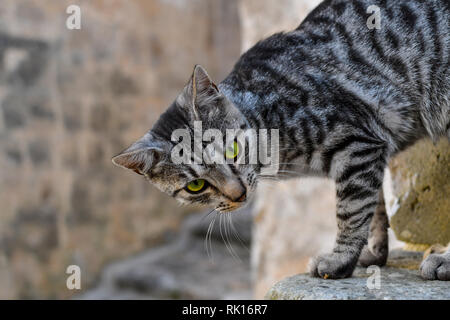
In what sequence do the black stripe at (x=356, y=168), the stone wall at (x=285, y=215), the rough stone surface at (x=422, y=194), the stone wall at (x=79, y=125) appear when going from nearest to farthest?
1. the black stripe at (x=356, y=168)
2. the rough stone surface at (x=422, y=194)
3. the stone wall at (x=285, y=215)
4. the stone wall at (x=79, y=125)

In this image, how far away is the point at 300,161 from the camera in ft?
6.63

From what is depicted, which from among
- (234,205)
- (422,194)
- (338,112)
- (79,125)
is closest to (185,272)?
(79,125)

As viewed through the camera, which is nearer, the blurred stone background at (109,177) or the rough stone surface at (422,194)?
the rough stone surface at (422,194)

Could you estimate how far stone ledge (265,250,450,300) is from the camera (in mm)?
1651

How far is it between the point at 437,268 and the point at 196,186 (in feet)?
2.99

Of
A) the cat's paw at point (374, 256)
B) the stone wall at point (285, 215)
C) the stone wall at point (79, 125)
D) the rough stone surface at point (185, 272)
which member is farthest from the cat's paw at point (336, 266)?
the stone wall at point (79, 125)

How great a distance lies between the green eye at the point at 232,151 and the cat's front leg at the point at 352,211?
40 centimetres

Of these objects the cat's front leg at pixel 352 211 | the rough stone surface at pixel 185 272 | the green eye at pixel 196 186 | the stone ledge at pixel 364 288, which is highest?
the green eye at pixel 196 186

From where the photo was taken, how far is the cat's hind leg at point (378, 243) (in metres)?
2.15

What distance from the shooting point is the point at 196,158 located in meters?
1.91

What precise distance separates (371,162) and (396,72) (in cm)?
38

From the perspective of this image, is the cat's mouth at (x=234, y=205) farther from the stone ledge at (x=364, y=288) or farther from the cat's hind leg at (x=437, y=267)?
the cat's hind leg at (x=437, y=267)

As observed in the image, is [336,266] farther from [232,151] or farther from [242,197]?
[232,151]

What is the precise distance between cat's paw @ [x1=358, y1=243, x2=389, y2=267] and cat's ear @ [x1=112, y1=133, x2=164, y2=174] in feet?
3.06
